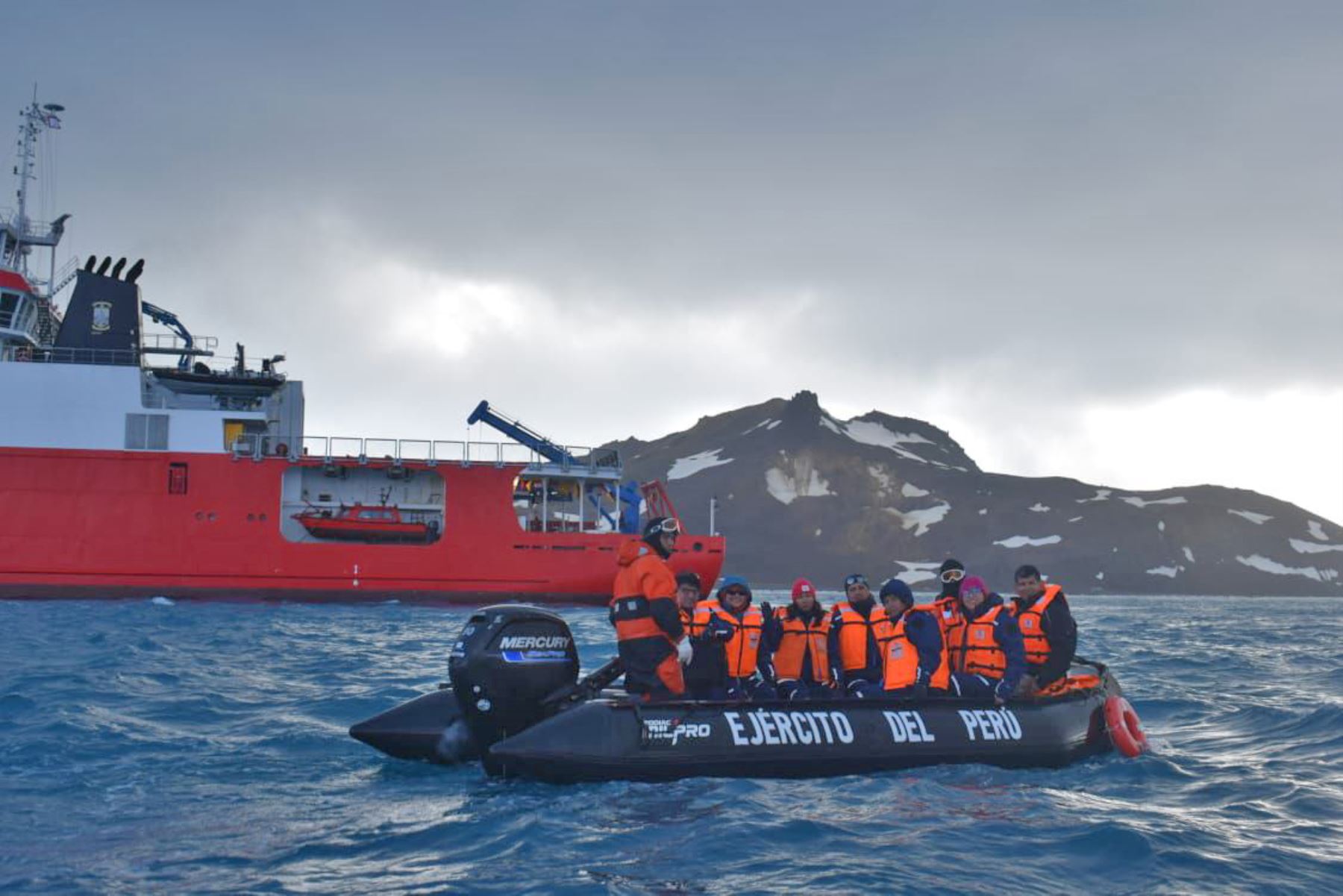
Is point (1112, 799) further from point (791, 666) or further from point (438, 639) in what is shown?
point (438, 639)

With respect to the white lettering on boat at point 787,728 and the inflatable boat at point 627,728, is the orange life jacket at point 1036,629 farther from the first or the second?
the white lettering on boat at point 787,728

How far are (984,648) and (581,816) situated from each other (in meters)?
4.71

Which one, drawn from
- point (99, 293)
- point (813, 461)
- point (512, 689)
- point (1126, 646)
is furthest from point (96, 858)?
point (813, 461)

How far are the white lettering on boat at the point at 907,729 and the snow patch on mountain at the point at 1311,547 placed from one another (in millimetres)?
150306

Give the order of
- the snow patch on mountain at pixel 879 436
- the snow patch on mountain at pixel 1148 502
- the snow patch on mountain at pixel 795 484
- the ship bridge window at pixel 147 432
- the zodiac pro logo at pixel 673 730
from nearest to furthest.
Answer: the zodiac pro logo at pixel 673 730
the ship bridge window at pixel 147 432
the snow patch on mountain at pixel 795 484
the snow patch on mountain at pixel 1148 502
the snow patch on mountain at pixel 879 436

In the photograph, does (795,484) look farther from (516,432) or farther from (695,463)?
(516,432)

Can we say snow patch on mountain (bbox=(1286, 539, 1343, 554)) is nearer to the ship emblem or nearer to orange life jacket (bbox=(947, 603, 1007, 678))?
the ship emblem

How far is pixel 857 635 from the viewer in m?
10.2

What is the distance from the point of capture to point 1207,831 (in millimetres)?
7945

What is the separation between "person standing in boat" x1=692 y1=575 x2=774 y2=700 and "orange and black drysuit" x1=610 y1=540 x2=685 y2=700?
58 cm

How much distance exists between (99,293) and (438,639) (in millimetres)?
19980

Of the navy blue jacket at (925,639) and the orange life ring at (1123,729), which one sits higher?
the navy blue jacket at (925,639)

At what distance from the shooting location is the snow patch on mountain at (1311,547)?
138 metres

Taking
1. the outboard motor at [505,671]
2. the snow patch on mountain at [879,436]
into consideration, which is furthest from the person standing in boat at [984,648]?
the snow patch on mountain at [879,436]
